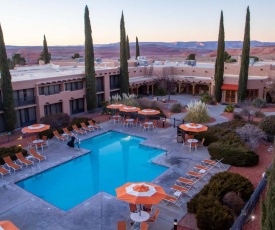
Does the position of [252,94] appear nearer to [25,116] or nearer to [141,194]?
[25,116]

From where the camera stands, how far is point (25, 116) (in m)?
27.2

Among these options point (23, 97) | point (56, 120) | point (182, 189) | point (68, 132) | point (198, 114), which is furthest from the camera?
point (23, 97)

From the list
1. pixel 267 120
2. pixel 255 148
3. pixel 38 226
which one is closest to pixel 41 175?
pixel 38 226

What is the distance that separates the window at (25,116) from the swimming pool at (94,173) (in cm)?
791

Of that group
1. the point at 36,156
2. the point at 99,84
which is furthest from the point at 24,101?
the point at 36,156

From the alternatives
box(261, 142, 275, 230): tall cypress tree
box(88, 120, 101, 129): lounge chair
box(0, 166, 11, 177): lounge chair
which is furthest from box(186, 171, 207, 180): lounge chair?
box(88, 120, 101, 129): lounge chair

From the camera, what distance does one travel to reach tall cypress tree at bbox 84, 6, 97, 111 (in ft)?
103

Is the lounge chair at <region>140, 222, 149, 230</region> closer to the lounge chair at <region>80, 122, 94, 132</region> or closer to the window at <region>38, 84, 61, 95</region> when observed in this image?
the lounge chair at <region>80, 122, 94, 132</region>

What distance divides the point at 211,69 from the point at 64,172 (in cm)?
2907

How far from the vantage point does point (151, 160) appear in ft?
61.8

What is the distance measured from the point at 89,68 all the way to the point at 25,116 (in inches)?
336

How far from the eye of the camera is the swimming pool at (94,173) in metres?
15.1

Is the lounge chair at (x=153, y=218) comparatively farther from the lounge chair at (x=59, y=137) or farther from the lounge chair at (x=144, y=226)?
the lounge chair at (x=59, y=137)

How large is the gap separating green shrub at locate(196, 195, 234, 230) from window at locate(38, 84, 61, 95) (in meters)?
21.4
